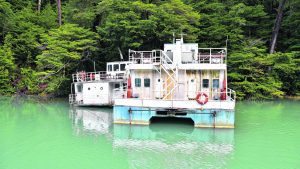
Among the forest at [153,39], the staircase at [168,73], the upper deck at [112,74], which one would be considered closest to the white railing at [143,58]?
the staircase at [168,73]

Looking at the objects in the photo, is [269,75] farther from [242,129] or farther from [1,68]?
[1,68]

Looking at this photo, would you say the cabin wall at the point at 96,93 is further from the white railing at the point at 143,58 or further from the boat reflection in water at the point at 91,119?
the white railing at the point at 143,58

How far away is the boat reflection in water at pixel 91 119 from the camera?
1859cm

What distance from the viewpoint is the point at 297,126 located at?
19000 millimetres

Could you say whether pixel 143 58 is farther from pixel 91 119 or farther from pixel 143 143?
pixel 143 143

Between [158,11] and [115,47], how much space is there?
21.4 feet

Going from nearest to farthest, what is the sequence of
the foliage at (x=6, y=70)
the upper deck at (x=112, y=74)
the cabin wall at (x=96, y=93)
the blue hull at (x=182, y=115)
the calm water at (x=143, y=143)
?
the calm water at (x=143, y=143)
the blue hull at (x=182, y=115)
the cabin wall at (x=96, y=93)
the upper deck at (x=112, y=74)
the foliage at (x=6, y=70)

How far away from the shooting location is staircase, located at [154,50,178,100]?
19094mm

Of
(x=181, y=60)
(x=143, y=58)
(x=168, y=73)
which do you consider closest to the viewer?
(x=168, y=73)

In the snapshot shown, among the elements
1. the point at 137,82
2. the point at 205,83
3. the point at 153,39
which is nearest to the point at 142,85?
the point at 137,82

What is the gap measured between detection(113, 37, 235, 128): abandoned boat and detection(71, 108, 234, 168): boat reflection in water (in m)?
0.82

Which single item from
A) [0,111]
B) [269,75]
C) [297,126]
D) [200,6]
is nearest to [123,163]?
[297,126]

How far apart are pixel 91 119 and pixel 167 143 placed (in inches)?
329

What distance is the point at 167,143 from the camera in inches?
606
